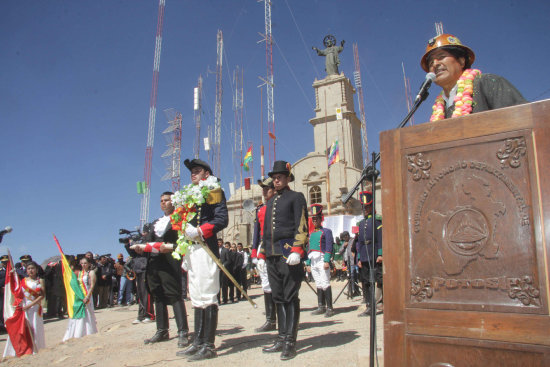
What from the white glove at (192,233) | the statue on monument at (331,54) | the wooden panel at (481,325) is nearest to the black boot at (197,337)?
the white glove at (192,233)

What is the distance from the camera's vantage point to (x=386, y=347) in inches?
73.6

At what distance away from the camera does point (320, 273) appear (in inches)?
291

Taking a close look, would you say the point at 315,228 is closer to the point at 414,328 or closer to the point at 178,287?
the point at 178,287

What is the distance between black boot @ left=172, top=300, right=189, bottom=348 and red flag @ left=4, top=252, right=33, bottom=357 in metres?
4.35

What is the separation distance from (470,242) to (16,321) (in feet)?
28.1

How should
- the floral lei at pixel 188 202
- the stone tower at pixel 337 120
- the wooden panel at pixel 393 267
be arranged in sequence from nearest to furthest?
the wooden panel at pixel 393 267 → the floral lei at pixel 188 202 → the stone tower at pixel 337 120

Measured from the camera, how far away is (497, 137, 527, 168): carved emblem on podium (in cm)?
169

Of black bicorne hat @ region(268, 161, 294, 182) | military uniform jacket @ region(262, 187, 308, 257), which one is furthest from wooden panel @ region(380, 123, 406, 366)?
black bicorne hat @ region(268, 161, 294, 182)

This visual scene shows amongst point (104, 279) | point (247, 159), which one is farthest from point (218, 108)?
point (104, 279)

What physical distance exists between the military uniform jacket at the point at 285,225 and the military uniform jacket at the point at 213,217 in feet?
2.00

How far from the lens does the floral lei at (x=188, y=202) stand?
4.51 meters

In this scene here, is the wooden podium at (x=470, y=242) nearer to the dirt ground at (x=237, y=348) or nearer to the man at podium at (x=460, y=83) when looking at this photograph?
the man at podium at (x=460, y=83)

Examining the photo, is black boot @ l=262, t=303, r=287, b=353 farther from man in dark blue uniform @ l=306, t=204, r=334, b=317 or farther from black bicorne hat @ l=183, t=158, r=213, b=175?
man in dark blue uniform @ l=306, t=204, r=334, b=317

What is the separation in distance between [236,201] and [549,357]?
1329 inches
